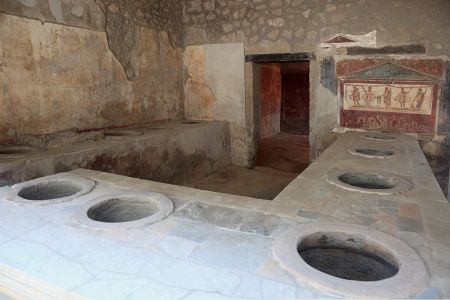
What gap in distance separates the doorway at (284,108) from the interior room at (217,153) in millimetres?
194

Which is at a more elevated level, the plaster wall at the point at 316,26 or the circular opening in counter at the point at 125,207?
the plaster wall at the point at 316,26

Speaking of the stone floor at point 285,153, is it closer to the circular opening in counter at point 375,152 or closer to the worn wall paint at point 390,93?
the worn wall paint at point 390,93

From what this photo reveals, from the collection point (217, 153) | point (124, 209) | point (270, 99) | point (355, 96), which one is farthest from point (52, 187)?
point (270, 99)

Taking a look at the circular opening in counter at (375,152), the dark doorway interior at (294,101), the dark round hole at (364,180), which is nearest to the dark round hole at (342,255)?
the dark round hole at (364,180)

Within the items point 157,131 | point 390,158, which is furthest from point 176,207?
point 157,131

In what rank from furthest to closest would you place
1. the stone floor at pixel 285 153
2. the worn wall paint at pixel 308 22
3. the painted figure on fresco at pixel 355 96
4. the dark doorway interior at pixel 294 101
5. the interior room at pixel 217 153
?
the dark doorway interior at pixel 294 101 < the stone floor at pixel 285 153 < the painted figure on fresco at pixel 355 96 < the worn wall paint at pixel 308 22 < the interior room at pixel 217 153

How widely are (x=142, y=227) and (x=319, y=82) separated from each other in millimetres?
4359

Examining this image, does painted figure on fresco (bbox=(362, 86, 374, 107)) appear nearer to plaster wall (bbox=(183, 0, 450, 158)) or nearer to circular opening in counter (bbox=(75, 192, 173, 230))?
plaster wall (bbox=(183, 0, 450, 158))

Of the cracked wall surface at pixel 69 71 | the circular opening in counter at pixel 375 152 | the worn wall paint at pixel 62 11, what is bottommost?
the circular opening in counter at pixel 375 152

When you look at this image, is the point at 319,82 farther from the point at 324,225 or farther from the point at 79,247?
the point at 79,247

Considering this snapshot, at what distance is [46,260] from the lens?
1569 millimetres

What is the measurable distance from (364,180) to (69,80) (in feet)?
12.5

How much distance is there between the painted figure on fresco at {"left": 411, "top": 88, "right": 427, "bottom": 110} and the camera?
190 inches

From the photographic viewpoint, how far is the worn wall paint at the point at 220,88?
6.31m
